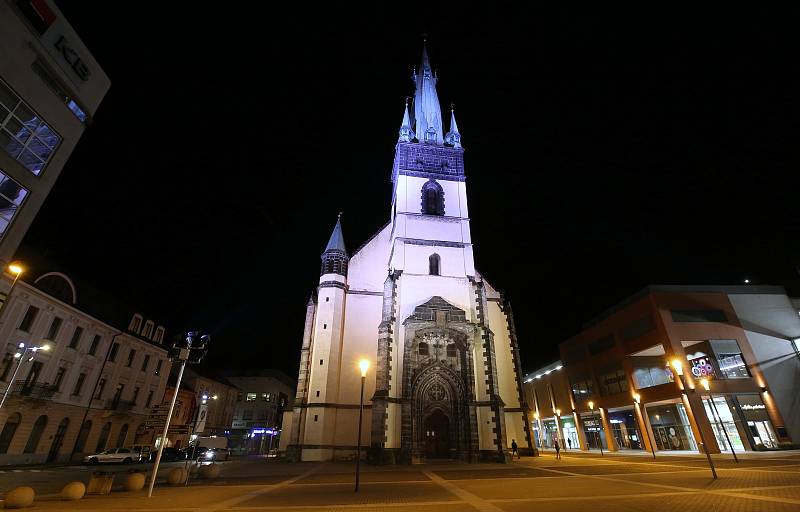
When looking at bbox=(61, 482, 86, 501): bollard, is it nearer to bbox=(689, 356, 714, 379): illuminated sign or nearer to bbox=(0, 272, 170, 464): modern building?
bbox=(0, 272, 170, 464): modern building

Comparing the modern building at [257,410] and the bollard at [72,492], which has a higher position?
the modern building at [257,410]

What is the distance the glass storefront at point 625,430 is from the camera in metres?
33.5

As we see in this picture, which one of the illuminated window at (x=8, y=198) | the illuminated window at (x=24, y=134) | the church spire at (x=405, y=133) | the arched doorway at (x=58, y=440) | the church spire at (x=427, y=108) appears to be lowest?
the arched doorway at (x=58, y=440)

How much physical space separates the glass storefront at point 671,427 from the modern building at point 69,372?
145 feet

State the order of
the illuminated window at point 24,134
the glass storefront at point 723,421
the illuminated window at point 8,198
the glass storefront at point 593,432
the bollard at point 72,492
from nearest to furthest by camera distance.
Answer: the bollard at point 72,492 → the illuminated window at point 24,134 → the illuminated window at point 8,198 → the glass storefront at point 723,421 → the glass storefront at point 593,432

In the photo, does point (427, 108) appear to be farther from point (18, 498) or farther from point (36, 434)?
point (36, 434)

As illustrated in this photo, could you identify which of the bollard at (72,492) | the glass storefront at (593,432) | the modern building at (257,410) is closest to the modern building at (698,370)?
the glass storefront at (593,432)

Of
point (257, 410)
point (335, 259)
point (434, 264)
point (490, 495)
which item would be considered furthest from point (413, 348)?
point (257, 410)

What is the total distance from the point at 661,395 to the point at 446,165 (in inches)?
1043

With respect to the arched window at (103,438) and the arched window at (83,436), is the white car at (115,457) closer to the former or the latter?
the arched window at (83,436)

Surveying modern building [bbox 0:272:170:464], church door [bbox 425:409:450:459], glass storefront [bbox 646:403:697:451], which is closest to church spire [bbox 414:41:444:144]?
church door [bbox 425:409:450:459]

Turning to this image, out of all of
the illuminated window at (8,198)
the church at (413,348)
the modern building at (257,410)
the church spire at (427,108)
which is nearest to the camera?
the illuminated window at (8,198)

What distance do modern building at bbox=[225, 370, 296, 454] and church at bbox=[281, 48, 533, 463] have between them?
99.7 feet

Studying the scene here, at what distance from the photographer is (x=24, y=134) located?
15102 millimetres
